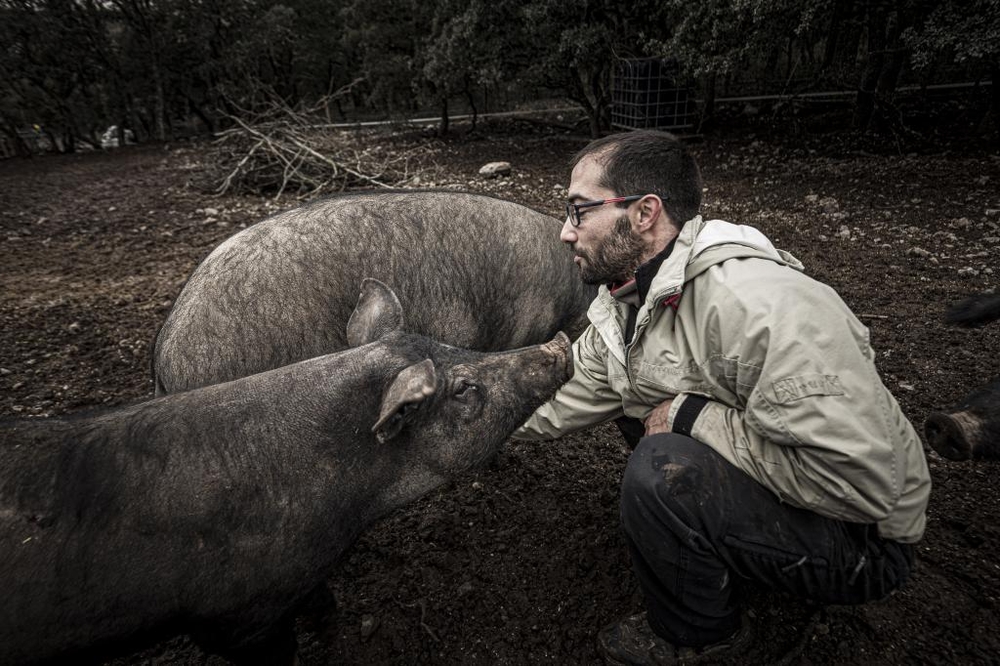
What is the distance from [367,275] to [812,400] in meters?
2.25

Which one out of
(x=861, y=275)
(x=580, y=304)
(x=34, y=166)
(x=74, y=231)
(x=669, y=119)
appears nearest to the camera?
(x=580, y=304)

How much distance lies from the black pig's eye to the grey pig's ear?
1.35ft

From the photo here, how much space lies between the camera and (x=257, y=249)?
3072 millimetres

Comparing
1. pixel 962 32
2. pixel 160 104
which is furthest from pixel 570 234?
pixel 160 104

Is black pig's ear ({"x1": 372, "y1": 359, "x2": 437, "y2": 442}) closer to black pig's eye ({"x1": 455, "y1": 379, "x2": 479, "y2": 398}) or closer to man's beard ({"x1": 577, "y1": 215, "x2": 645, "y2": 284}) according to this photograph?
black pig's eye ({"x1": 455, "y1": 379, "x2": 479, "y2": 398})

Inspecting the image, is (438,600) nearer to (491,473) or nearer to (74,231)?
(491,473)

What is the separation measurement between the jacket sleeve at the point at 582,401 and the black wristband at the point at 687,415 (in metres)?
0.50

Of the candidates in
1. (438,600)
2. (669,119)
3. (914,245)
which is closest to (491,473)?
(438,600)

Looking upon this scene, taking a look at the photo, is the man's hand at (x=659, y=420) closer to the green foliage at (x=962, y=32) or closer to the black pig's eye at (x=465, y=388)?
the black pig's eye at (x=465, y=388)

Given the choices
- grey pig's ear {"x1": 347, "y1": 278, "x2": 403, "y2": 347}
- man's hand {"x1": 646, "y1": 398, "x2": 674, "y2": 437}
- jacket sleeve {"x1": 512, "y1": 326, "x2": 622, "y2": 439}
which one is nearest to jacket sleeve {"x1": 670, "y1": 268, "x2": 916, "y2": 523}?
man's hand {"x1": 646, "y1": 398, "x2": 674, "y2": 437}

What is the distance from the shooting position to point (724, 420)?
2.14m

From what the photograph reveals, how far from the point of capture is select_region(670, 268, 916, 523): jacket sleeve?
5.84 ft

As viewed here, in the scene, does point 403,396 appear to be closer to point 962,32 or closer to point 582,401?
point 582,401

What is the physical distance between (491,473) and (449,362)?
4.09 ft
